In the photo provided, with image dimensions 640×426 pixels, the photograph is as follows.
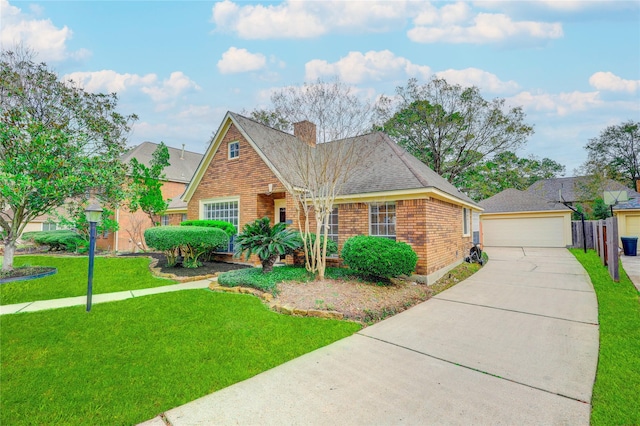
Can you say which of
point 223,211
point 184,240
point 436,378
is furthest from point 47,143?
point 436,378

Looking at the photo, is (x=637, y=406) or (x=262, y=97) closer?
(x=637, y=406)

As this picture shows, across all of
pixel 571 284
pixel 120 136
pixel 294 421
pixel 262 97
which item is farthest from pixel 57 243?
pixel 571 284

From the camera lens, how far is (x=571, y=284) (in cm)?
845

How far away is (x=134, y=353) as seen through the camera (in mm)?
3893

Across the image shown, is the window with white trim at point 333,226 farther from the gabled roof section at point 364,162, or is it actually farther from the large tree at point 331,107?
the large tree at point 331,107

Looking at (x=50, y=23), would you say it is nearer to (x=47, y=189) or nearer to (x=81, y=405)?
(x=47, y=189)

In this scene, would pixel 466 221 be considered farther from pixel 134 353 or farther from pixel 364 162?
pixel 134 353

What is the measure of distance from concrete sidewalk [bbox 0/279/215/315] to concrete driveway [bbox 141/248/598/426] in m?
5.08

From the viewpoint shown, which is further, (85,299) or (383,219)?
(383,219)

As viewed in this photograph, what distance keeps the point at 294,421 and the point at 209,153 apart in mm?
12375

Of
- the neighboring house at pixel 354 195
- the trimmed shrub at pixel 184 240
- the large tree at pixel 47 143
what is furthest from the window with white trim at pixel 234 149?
the large tree at pixel 47 143

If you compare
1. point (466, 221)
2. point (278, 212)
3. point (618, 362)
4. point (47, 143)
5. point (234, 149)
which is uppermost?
point (234, 149)

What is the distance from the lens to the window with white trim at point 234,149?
12348 mm

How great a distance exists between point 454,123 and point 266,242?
720 inches
